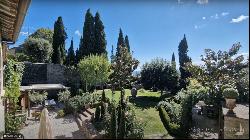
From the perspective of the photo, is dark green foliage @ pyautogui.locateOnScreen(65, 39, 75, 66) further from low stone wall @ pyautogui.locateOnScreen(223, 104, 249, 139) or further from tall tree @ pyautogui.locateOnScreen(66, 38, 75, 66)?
low stone wall @ pyautogui.locateOnScreen(223, 104, 249, 139)

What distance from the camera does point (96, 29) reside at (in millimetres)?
46438

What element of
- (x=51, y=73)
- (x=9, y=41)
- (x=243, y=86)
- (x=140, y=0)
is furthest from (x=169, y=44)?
(x=51, y=73)

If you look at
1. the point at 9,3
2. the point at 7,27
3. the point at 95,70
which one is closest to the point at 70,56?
the point at 95,70

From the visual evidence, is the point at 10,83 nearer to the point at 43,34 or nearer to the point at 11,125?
the point at 11,125

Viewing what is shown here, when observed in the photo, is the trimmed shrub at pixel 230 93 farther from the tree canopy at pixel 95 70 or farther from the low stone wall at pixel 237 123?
the tree canopy at pixel 95 70

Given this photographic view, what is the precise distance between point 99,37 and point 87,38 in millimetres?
1928

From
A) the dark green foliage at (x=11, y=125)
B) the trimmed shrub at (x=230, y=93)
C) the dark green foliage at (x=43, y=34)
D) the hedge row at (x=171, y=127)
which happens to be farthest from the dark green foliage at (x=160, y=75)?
the dark green foliage at (x=43, y=34)

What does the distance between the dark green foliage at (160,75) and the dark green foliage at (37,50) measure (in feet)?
71.8

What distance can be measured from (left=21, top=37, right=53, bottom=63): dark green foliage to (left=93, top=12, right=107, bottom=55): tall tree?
32.7 ft

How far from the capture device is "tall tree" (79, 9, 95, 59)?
148ft

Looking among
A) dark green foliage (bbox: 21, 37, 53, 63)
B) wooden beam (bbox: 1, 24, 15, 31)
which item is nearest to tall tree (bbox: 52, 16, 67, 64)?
dark green foliage (bbox: 21, 37, 53, 63)

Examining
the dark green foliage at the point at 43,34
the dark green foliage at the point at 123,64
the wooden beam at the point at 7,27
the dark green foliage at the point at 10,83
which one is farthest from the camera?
the dark green foliage at the point at 43,34

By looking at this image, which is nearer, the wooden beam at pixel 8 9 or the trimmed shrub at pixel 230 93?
the trimmed shrub at pixel 230 93

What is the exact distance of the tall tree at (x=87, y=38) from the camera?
45031mm
